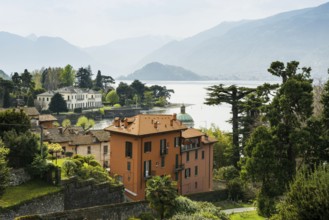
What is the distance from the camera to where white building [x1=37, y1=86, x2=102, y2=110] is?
4550 inches

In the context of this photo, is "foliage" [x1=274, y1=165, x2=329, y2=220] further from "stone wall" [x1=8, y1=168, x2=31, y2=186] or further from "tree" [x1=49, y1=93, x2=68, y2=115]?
"tree" [x1=49, y1=93, x2=68, y2=115]

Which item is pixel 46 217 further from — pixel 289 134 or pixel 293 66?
pixel 293 66

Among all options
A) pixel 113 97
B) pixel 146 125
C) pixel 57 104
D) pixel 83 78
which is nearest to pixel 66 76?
pixel 83 78

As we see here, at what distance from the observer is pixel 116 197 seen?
27.2 m

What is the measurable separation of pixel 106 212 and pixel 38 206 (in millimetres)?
3696

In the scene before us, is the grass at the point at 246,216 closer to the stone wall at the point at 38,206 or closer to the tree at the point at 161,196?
the tree at the point at 161,196

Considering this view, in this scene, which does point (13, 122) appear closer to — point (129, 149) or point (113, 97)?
point (129, 149)

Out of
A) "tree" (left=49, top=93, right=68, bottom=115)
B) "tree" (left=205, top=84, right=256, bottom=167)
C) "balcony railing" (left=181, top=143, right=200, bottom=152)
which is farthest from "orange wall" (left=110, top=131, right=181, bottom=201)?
"tree" (left=49, top=93, right=68, bottom=115)

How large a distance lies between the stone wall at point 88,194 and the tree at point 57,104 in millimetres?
89504

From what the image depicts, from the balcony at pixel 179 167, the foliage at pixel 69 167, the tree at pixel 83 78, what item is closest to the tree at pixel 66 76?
the tree at pixel 83 78

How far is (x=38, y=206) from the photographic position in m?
21.5

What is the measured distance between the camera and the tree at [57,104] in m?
113

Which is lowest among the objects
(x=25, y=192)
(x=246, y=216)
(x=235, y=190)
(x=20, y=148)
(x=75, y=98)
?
(x=235, y=190)

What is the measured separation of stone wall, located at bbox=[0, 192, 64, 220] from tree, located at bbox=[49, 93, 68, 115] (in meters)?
92.5
